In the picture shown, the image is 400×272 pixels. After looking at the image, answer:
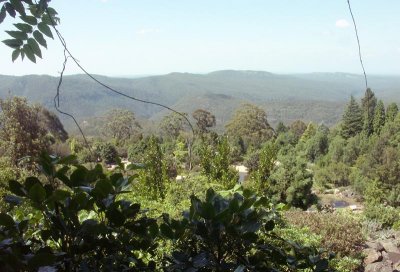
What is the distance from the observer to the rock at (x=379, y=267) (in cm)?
756

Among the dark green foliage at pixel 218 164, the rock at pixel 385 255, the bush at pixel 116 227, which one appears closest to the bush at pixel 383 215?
the rock at pixel 385 255

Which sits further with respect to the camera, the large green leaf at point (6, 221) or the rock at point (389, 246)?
the rock at point (389, 246)

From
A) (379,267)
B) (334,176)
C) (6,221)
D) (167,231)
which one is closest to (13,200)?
(6,221)

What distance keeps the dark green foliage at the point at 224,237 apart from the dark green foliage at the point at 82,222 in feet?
0.25

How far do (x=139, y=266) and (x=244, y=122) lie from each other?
41508mm

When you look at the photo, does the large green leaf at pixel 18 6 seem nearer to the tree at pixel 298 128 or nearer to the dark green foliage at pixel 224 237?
the dark green foliage at pixel 224 237

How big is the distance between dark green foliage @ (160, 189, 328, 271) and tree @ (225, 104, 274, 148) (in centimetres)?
3921

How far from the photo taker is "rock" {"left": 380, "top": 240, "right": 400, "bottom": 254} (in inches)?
348

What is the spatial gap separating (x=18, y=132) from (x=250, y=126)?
28.7m

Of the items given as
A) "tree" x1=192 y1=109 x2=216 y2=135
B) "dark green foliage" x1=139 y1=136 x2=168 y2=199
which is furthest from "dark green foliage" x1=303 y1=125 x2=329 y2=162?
"dark green foliage" x1=139 y1=136 x2=168 y2=199

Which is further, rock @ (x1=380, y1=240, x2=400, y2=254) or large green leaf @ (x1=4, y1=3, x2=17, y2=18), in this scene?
rock @ (x1=380, y1=240, x2=400, y2=254)

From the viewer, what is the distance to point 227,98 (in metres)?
141

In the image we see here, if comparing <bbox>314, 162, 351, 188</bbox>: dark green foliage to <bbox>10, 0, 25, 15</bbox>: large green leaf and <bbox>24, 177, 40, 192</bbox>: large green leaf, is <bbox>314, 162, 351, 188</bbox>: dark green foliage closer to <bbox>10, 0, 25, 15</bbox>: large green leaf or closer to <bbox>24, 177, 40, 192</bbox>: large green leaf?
<bbox>10, 0, 25, 15</bbox>: large green leaf

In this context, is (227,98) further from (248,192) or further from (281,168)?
(248,192)
